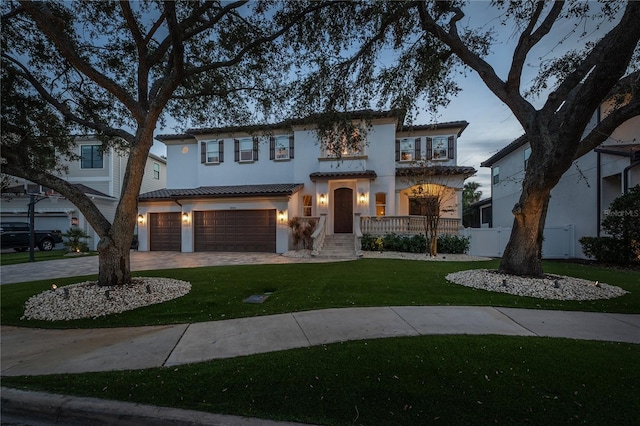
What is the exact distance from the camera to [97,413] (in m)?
2.69

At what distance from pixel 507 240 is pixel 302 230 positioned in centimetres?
1045

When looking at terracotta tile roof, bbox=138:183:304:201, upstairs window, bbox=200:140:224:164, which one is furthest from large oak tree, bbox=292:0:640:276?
upstairs window, bbox=200:140:224:164

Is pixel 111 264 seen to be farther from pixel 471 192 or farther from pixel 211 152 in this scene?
pixel 471 192

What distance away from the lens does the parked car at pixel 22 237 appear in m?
18.0

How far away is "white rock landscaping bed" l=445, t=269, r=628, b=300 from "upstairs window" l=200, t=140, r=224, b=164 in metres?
16.3

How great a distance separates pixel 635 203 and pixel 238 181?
18.5 metres

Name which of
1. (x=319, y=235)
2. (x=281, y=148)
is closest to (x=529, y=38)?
(x=319, y=235)

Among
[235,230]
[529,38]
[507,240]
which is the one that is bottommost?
[507,240]

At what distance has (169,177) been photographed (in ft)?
66.5

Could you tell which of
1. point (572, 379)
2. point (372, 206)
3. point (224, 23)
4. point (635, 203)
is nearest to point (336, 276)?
point (572, 379)

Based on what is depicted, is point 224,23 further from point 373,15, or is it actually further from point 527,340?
point 527,340

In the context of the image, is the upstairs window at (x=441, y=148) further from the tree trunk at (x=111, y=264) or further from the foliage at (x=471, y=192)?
the foliage at (x=471, y=192)

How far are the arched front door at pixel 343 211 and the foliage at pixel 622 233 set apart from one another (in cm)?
1080

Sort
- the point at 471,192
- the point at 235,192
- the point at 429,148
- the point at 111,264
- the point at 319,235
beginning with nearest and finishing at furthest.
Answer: the point at 111,264
the point at 319,235
the point at 235,192
the point at 429,148
the point at 471,192
